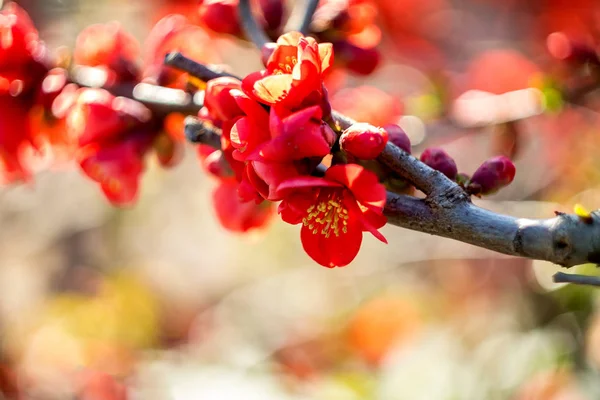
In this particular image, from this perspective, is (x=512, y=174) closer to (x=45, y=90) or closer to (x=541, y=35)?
(x=45, y=90)

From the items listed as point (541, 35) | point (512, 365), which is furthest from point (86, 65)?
point (541, 35)

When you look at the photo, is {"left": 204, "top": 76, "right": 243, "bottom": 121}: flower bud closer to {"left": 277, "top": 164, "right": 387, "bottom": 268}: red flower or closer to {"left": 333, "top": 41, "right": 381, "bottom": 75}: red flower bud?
{"left": 277, "top": 164, "right": 387, "bottom": 268}: red flower

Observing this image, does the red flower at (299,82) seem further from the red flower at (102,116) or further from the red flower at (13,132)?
the red flower at (13,132)

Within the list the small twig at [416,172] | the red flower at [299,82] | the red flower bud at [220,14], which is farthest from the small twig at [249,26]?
the small twig at [416,172]

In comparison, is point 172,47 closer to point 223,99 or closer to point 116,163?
point 116,163

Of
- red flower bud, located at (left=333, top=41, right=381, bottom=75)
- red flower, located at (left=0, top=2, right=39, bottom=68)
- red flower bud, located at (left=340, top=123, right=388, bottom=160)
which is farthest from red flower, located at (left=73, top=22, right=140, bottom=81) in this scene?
red flower bud, located at (left=340, top=123, right=388, bottom=160)

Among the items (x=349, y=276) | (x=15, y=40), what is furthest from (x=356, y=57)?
(x=349, y=276)
